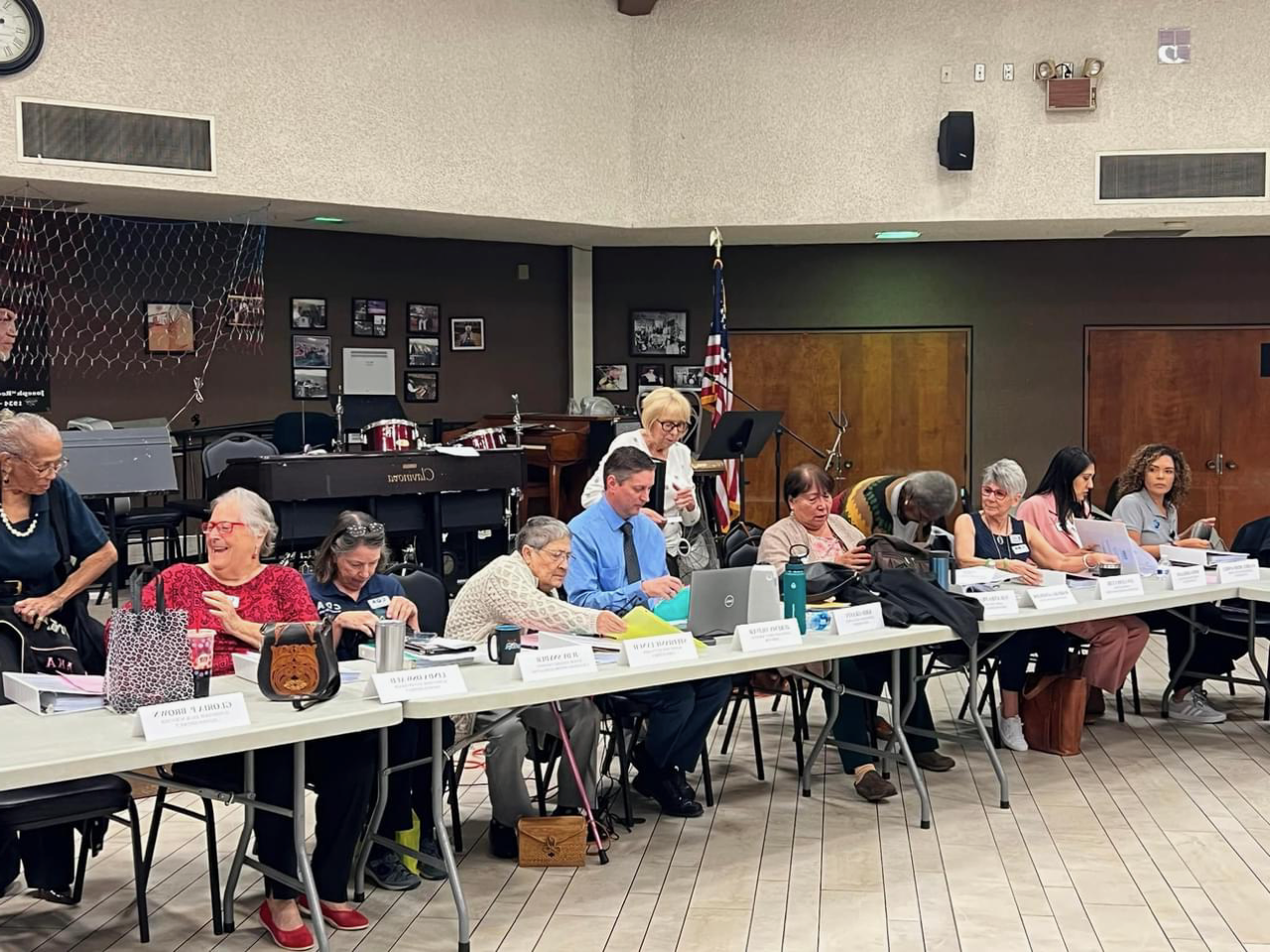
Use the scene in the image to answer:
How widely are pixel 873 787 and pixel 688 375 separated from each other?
6663mm

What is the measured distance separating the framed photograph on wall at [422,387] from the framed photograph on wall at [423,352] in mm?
81

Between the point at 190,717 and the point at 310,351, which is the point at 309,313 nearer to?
the point at 310,351

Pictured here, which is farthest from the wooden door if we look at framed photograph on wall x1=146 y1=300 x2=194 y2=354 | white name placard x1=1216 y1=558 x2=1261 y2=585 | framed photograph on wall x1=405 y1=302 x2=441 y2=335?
white name placard x1=1216 y1=558 x2=1261 y2=585

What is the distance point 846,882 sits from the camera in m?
4.10

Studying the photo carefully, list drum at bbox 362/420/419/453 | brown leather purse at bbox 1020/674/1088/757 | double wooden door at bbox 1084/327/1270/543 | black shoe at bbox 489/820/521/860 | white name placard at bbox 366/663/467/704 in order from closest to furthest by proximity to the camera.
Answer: white name placard at bbox 366/663/467/704
black shoe at bbox 489/820/521/860
brown leather purse at bbox 1020/674/1088/757
drum at bbox 362/420/419/453
double wooden door at bbox 1084/327/1270/543

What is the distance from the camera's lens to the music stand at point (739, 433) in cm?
827

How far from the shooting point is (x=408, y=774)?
13.5 feet

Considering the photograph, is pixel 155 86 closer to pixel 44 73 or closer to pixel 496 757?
pixel 44 73

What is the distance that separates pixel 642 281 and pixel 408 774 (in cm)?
759

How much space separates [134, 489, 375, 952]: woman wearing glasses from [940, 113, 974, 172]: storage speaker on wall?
6420 mm

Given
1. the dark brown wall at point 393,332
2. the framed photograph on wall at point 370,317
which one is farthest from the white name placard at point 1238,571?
the framed photograph on wall at point 370,317

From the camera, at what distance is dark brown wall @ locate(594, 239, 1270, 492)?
1090 centimetres

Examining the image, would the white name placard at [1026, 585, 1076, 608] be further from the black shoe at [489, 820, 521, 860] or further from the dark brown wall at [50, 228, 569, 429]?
the dark brown wall at [50, 228, 569, 429]

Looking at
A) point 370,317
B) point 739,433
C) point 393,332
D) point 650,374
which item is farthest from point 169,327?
point 739,433
